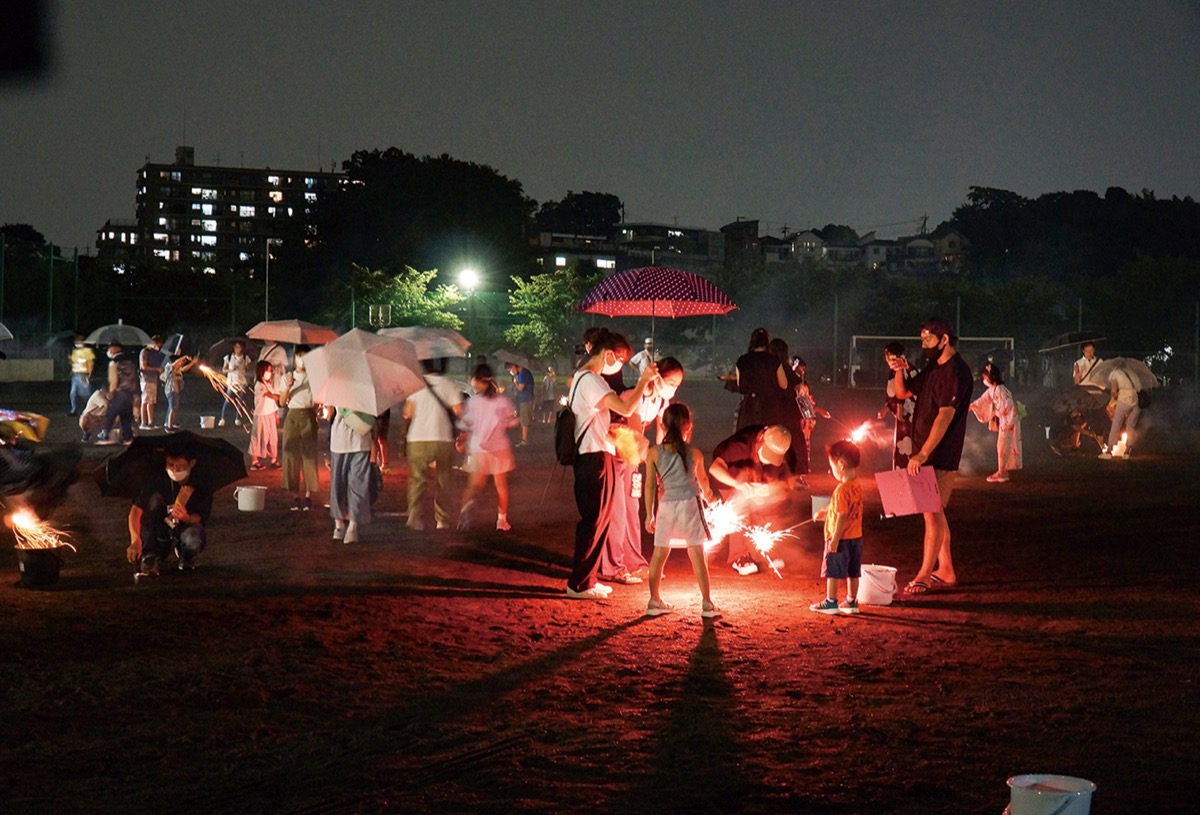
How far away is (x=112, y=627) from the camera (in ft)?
27.2

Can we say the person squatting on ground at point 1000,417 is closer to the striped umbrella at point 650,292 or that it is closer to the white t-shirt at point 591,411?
the striped umbrella at point 650,292

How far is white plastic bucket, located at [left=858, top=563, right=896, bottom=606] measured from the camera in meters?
9.33

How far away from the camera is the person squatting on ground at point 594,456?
944 cm

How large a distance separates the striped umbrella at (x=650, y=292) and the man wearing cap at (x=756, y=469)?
14.5 feet

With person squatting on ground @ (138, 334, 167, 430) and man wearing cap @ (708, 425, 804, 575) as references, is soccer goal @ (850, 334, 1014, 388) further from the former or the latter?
man wearing cap @ (708, 425, 804, 575)

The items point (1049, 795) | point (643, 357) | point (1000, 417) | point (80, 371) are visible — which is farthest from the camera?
point (80, 371)

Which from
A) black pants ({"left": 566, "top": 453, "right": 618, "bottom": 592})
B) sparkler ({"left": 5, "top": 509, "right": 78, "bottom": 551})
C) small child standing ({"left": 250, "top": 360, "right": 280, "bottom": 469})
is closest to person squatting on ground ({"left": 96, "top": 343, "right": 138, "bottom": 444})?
small child standing ({"left": 250, "top": 360, "right": 280, "bottom": 469})

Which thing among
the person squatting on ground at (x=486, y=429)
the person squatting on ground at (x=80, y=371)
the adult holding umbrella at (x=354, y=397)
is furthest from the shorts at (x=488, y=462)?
the person squatting on ground at (x=80, y=371)

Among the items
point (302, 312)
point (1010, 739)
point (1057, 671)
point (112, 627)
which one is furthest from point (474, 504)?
point (302, 312)

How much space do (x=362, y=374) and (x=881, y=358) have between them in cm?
3869

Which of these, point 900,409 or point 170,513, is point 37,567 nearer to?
point 170,513

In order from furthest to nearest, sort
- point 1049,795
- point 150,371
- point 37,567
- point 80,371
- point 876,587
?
point 150,371
point 80,371
point 37,567
point 876,587
point 1049,795

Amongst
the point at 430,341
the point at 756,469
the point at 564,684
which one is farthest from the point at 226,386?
the point at 564,684

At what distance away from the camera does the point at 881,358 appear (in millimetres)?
48406
